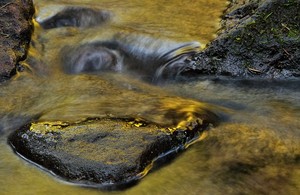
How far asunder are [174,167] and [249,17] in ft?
8.77

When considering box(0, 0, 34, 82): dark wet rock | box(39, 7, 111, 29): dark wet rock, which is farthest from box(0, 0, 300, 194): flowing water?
box(0, 0, 34, 82): dark wet rock

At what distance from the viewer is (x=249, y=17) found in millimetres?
6016

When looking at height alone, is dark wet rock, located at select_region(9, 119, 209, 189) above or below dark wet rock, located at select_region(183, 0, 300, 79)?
below

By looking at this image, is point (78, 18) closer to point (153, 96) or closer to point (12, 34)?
point (12, 34)

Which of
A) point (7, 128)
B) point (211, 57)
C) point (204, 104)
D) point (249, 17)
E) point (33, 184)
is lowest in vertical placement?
point (33, 184)

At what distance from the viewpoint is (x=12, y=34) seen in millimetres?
6641

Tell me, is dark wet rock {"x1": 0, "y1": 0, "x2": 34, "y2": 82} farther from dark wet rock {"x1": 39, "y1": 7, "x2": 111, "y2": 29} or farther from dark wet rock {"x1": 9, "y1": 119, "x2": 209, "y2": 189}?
dark wet rock {"x1": 9, "y1": 119, "x2": 209, "y2": 189}

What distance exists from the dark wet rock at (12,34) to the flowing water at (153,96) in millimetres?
168

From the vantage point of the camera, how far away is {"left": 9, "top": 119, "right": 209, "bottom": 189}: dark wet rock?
13.0 feet

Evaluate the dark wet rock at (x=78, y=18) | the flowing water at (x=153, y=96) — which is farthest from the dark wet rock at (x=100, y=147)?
the dark wet rock at (x=78, y=18)

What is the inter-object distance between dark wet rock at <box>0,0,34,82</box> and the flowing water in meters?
0.17

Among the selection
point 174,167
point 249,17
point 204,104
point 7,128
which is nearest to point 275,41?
point 249,17

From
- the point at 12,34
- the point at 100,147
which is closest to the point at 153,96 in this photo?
the point at 100,147

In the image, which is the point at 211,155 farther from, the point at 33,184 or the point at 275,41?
the point at 275,41
